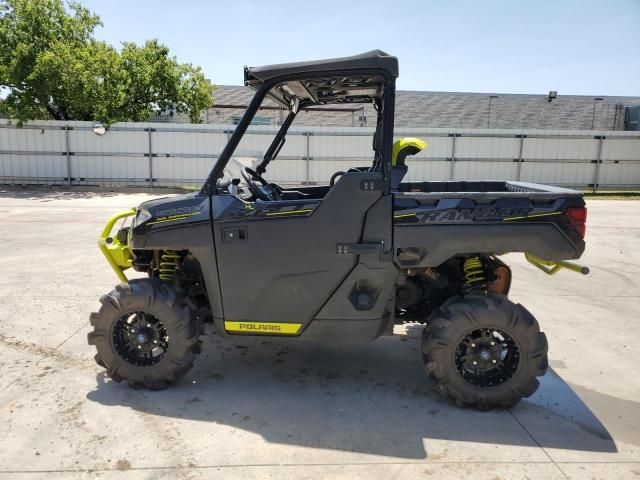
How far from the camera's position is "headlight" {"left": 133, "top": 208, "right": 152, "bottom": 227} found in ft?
12.0

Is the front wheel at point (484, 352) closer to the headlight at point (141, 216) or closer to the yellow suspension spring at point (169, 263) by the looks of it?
the yellow suspension spring at point (169, 263)

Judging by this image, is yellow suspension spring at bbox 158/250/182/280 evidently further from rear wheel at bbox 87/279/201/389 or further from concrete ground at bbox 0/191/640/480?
concrete ground at bbox 0/191/640/480

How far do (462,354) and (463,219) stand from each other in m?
0.97

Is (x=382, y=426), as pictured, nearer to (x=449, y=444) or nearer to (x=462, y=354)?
(x=449, y=444)

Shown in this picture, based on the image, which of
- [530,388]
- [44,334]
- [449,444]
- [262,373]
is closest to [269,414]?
[262,373]

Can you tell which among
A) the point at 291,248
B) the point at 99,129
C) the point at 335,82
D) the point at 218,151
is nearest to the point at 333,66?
the point at 335,82

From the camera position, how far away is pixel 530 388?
348 centimetres

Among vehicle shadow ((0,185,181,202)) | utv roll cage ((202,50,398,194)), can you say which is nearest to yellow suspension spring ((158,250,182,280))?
utv roll cage ((202,50,398,194))

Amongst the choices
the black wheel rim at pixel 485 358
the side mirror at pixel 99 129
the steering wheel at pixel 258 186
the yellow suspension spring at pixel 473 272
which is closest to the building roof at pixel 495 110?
the side mirror at pixel 99 129

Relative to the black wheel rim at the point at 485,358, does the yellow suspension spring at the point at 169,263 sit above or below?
above

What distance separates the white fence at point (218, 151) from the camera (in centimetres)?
1759

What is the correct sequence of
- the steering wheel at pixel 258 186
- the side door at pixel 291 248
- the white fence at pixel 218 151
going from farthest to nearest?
the white fence at pixel 218 151 → the steering wheel at pixel 258 186 → the side door at pixel 291 248

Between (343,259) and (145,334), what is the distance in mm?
1580

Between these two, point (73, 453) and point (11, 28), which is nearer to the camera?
point (73, 453)
